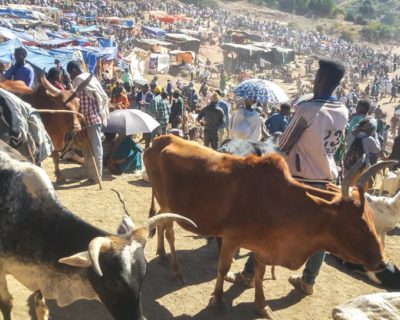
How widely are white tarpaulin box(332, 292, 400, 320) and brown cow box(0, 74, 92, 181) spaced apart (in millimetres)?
5043

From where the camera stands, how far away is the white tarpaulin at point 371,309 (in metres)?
3.41

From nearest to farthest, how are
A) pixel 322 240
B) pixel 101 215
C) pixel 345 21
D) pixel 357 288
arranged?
pixel 322 240
pixel 357 288
pixel 101 215
pixel 345 21

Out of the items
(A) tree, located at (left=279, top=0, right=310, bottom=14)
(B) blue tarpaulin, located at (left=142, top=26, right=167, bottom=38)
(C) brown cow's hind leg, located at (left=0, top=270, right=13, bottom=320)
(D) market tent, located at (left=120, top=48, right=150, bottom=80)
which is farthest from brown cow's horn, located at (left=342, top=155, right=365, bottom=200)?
(A) tree, located at (left=279, top=0, right=310, bottom=14)

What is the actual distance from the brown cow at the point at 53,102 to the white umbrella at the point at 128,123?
1.98 metres

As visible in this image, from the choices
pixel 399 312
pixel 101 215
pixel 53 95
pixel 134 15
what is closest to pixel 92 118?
pixel 53 95

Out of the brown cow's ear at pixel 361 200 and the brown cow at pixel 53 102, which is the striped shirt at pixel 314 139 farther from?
the brown cow at pixel 53 102

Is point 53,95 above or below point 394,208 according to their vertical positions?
above

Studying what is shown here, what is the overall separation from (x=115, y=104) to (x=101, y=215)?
25.3 ft

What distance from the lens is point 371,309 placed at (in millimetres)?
3469

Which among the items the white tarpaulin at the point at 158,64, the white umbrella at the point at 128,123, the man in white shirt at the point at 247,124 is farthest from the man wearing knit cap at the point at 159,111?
the white tarpaulin at the point at 158,64

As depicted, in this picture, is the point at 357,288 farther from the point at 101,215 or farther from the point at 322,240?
the point at 101,215

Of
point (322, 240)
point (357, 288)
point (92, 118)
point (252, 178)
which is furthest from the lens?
point (92, 118)

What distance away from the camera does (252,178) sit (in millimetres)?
4613

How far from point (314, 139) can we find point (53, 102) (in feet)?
13.7
